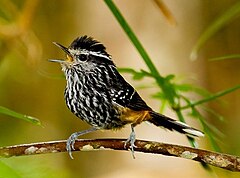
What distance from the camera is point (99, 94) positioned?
81.4 inches

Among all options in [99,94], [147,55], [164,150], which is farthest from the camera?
[99,94]

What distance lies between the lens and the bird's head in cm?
200

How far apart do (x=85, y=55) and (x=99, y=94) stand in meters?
0.15

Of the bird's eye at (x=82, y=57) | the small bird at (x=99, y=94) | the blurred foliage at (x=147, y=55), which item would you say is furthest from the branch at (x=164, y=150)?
the bird's eye at (x=82, y=57)

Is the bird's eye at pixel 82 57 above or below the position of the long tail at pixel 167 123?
above

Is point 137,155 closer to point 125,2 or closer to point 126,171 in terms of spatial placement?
point 126,171

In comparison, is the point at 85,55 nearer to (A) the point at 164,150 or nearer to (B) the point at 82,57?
(B) the point at 82,57

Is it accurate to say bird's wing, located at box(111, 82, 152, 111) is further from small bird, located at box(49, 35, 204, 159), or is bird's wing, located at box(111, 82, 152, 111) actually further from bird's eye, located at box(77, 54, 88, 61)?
bird's eye, located at box(77, 54, 88, 61)

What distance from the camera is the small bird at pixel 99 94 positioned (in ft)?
6.62

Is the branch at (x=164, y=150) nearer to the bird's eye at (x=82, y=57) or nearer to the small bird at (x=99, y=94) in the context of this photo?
the small bird at (x=99, y=94)

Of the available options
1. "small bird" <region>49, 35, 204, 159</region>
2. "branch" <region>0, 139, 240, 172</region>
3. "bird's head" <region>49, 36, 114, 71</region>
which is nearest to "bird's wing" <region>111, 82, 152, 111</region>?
"small bird" <region>49, 35, 204, 159</region>

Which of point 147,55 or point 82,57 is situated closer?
point 147,55

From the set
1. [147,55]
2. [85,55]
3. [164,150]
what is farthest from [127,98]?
[164,150]

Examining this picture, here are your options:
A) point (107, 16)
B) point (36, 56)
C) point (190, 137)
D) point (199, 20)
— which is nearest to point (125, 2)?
point (107, 16)
